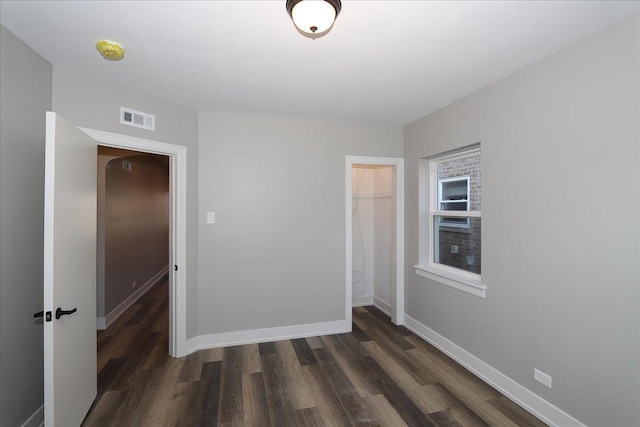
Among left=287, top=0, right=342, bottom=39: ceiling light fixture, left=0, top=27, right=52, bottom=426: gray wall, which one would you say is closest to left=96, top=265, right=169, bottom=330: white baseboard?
left=0, top=27, right=52, bottom=426: gray wall

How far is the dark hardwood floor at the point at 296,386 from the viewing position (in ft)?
6.77

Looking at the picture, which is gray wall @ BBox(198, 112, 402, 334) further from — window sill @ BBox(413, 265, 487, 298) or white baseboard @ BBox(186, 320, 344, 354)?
window sill @ BBox(413, 265, 487, 298)

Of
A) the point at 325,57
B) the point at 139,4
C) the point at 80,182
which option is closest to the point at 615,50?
the point at 325,57

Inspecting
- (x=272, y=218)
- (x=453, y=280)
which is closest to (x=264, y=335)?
(x=272, y=218)

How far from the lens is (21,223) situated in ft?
5.92

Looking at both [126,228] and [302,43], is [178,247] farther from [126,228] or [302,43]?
[126,228]

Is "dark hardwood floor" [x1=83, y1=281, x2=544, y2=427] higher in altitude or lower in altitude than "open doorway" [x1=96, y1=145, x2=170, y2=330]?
lower

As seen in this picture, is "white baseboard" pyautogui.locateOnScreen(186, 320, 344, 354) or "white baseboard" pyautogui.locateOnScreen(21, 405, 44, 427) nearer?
"white baseboard" pyautogui.locateOnScreen(21, 405, 44, 427)

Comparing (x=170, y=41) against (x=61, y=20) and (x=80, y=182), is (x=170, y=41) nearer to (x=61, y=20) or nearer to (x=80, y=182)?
(x=61, y=20)

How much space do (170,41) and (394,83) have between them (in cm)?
168

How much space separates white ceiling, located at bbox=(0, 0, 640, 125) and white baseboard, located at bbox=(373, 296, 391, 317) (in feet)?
9.38

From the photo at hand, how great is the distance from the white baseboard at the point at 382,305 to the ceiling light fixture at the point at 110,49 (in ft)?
13.0

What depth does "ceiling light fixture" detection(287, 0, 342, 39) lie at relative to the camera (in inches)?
52.2

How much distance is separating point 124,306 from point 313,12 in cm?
473
